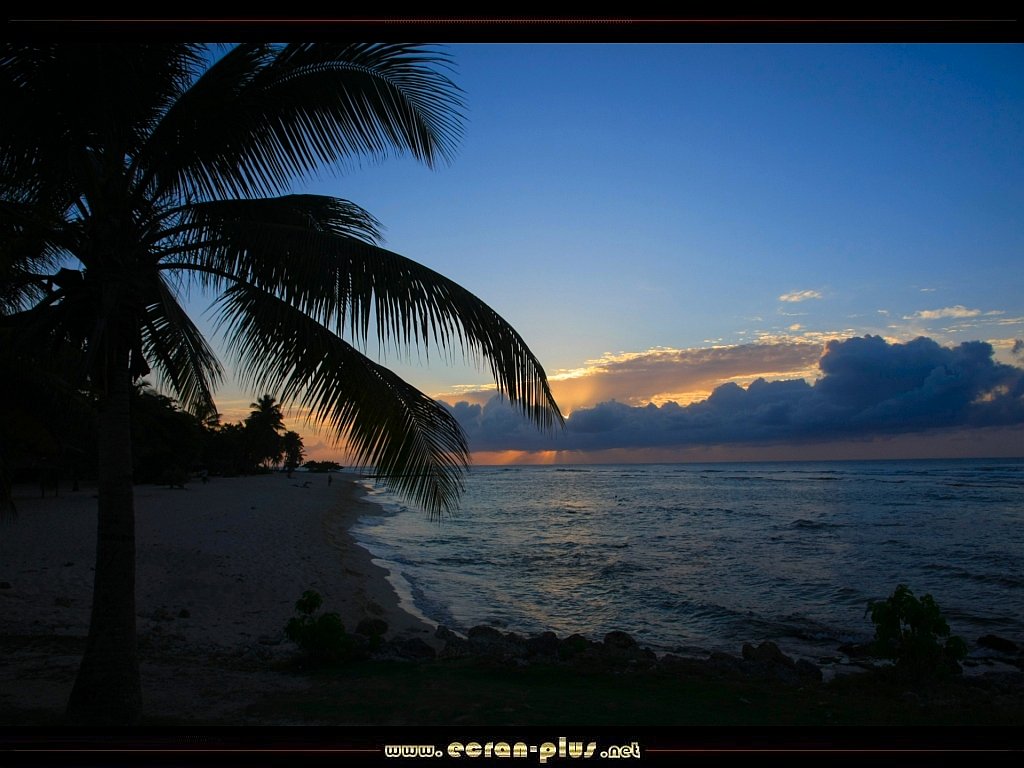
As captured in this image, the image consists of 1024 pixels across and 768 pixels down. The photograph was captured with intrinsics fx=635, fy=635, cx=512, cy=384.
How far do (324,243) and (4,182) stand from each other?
8.88ft

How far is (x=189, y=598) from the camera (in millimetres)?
10367

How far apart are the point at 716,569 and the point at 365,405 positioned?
15362 mm

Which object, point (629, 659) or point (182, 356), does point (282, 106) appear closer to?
point (182, 356)

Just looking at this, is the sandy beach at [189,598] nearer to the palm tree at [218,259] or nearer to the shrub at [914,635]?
the palm tree at [218,259]

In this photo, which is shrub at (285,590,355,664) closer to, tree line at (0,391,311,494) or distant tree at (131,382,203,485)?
tree line at (0,391,311,494)

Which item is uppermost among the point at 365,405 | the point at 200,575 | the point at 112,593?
the point at 365,405

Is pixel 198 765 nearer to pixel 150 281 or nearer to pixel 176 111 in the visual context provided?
pixel 150 281

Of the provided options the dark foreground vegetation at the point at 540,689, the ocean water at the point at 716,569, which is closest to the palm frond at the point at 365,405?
the dark foreground vegetation at the point at 540,689

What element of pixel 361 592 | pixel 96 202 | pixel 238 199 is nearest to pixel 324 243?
pixel 238 199

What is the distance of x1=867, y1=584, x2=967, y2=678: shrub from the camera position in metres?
6.32

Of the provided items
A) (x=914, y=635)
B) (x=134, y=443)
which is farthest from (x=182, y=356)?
(x=134, y=443)

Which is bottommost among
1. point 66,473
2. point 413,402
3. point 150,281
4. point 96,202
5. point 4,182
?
point 66,473

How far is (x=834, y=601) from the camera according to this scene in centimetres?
1330

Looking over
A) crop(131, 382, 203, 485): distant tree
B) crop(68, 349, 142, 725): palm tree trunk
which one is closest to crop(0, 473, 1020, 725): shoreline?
crop(68, 349, 142, 725): palm tree trunk
